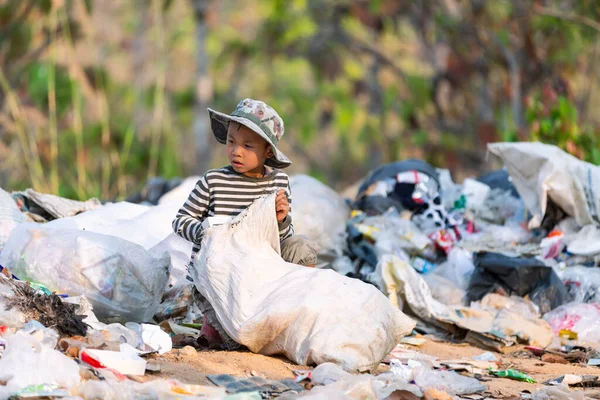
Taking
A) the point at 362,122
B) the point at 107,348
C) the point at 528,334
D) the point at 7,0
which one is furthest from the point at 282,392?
the point at 362,122

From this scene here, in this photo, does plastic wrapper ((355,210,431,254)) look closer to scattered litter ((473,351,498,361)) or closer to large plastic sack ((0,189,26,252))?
scattered litter ((473,351,498,361))

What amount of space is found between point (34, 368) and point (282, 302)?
3.00ft

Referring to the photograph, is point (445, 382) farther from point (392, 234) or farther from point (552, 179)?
point (552, 179)

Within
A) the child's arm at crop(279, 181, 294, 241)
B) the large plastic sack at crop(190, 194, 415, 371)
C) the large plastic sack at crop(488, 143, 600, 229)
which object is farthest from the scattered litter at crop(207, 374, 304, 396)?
the large plastic sack at crop(488, 143, 600, 229)

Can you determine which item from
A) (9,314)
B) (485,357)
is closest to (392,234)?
(485,357)

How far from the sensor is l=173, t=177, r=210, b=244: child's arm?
3410mm

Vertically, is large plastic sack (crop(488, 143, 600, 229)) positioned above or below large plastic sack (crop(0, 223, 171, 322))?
above

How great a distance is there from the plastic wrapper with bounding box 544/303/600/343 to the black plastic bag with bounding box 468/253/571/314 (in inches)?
3.6

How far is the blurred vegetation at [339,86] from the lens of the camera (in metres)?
9.88

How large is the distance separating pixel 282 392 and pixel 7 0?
397 inches

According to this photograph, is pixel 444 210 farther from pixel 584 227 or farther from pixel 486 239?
pixel 584 227

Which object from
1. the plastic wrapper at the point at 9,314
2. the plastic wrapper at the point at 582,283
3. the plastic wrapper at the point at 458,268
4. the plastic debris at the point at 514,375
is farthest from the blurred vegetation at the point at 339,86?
the plastic wrapper at the point at 9,314

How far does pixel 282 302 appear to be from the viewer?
3.11 metres

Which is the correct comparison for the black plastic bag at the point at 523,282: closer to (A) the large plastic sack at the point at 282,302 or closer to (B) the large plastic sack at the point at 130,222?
(A) the large plastic sack at the point at 282,302
